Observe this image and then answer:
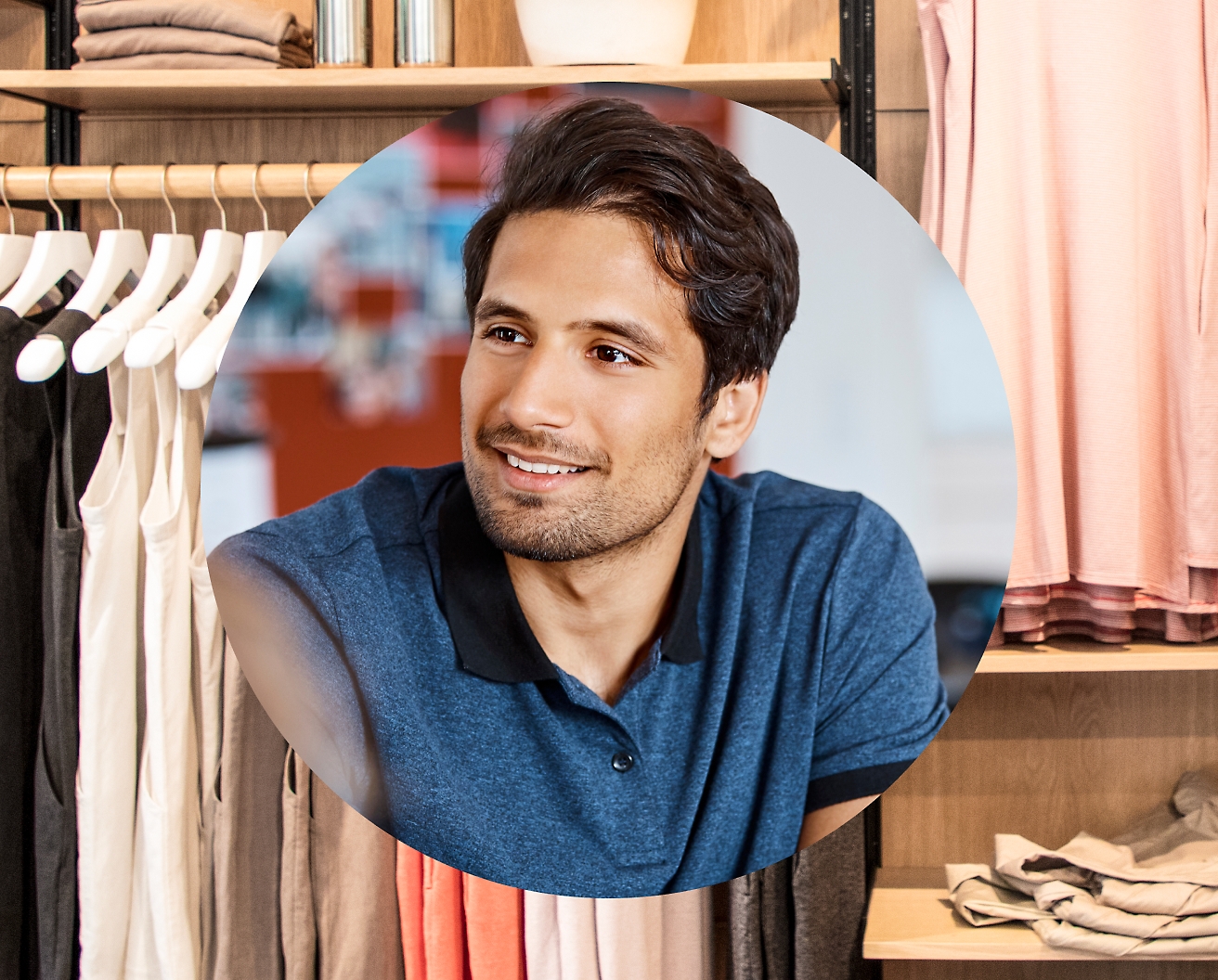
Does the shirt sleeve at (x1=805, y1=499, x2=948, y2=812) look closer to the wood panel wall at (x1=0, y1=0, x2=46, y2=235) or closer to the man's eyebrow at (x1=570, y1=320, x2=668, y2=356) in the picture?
the man's eyebrow at (x1=570, y1=320, x2=668, y2=356)

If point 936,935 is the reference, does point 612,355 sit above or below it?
above

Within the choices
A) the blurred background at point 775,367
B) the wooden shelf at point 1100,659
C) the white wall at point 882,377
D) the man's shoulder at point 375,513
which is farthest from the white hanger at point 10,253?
the wooden shelf at point 1100,659

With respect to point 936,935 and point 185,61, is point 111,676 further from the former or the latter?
point 936,935

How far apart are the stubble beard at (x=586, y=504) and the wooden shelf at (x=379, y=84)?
0.54 meters

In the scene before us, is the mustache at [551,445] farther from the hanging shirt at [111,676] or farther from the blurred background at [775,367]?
the hanging shirt at [111,676]

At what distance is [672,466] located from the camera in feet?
2.37

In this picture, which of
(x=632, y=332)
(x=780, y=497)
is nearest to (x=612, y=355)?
(x=632, y=332)

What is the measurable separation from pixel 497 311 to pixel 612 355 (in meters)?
0.09

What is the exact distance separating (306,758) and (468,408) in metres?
0.32

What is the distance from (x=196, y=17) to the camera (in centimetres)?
127

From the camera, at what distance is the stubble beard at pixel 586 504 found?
2.34ft

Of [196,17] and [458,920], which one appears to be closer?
[458,920]

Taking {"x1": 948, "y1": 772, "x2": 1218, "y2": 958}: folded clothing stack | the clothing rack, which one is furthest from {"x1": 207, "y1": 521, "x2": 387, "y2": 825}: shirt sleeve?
{"x1": 948, "y1": 772, "x2": 1218, "y2": 958}: folded clothing stack

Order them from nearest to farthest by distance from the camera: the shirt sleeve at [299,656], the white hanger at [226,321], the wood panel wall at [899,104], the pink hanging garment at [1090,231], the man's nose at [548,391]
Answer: the man's nose at [548,391] < the shirt sleeve at [299,656] < the white hanger at [226,321] < the pink hanging garment at [1090,231] < the wood panel wall at [899,104]
